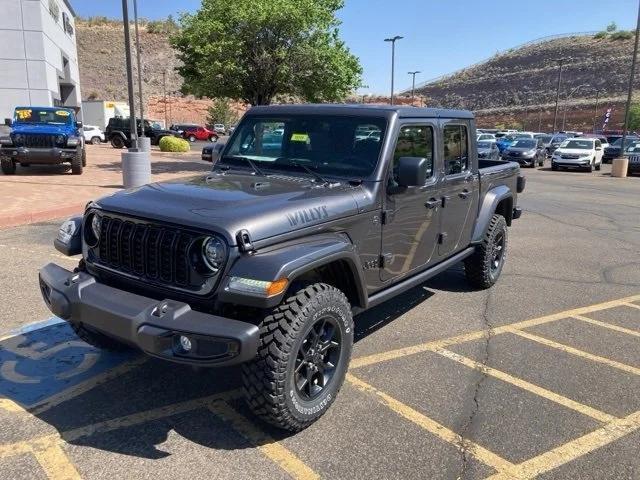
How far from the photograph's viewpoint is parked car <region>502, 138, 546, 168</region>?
27250mm

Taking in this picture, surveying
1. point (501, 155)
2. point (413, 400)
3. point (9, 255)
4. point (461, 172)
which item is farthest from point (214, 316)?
point (501, 155)

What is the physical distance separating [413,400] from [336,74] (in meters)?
16.0

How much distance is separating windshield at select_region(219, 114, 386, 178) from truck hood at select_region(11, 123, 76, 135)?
13.6m

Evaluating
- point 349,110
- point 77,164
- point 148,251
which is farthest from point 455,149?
point 77,164

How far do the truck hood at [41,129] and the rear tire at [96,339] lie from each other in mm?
13836

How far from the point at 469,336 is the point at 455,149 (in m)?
1.68

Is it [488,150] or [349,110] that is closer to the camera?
[349,110]

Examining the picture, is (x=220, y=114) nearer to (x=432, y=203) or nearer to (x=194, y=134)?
(x=194, y=134)

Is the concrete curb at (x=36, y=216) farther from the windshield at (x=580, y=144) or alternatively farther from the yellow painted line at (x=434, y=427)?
the windshield at (x=580, y=144)

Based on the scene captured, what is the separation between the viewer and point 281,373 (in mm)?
2938

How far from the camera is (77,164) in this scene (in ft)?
53.9

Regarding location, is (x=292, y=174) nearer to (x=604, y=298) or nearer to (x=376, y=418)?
(x=376, y=418)

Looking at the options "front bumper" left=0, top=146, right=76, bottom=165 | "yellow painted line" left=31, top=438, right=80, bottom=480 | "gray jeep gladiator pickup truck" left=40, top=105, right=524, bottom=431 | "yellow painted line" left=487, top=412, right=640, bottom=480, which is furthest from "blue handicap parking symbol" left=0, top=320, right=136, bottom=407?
"front bumper" left=0, top=146, right=76, bottom=165

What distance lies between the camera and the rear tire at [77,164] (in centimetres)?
1622
